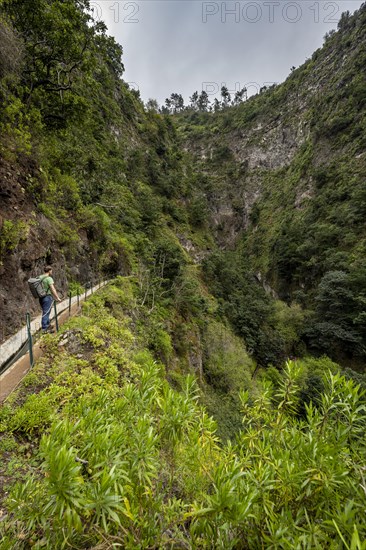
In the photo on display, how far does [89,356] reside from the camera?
5.70 metres

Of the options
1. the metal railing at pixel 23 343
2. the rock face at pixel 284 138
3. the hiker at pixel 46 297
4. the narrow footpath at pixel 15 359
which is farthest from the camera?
the rock face at pixel 284 138

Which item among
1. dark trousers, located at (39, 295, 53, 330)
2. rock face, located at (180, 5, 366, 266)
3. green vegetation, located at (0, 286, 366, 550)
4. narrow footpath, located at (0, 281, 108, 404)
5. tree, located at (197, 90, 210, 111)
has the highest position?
tree, located at (197, 90, 210, 111)

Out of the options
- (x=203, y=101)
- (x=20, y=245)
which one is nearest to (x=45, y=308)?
(x=20, y=245)

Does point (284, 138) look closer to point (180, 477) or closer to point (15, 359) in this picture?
point (15, 359)

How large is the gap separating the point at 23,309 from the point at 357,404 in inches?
283

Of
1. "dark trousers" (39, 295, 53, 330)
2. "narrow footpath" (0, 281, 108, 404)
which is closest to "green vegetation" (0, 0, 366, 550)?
"narrow footpath" (0, 281, 108, 404)

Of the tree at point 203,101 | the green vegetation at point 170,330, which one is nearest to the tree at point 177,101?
the tree at point 203,101

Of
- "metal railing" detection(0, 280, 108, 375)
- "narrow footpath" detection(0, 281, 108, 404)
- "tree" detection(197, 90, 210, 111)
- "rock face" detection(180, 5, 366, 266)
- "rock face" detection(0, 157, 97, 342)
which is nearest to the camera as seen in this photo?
"narrow footpath" detection(0, 281, 108, 404)

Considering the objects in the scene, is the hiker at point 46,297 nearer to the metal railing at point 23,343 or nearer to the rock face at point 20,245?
the metal railing at point 23,343

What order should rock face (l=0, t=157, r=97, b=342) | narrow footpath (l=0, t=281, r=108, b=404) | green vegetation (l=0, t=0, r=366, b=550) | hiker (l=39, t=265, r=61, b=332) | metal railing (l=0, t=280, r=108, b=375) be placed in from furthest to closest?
rock face (l=0, t=157, r=97, b=342)
hiker (l=39, t=265, r=61, b=332)
metal railing (l=0, t=280, r=108, b=375)
narrow footpath (l=0, t=281, r=108, b=404)
green vegetation (l=0, t=0, r=366, b=550)

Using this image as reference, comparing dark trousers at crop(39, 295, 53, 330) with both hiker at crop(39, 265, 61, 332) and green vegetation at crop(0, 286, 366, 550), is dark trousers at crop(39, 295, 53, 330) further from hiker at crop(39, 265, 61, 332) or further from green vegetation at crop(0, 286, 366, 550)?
green vegetation at crop(0, 286, 366, 550)

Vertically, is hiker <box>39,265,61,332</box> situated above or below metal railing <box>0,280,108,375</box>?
above

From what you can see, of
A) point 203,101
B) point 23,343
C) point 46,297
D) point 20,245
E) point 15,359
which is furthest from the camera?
point 203,101

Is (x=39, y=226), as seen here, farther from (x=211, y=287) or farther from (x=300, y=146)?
(x=300, y=146)
